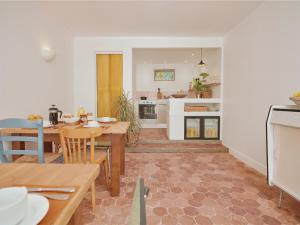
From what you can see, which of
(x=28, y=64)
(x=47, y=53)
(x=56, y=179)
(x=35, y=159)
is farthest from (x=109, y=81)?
(x=56, y=179)

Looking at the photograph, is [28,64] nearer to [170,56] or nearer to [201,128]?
[201,128]

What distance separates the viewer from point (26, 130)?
195cm

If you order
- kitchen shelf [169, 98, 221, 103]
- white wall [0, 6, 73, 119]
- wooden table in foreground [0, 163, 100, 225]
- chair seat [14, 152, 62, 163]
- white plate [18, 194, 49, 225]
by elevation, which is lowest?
chair seat [14, 152, 62, 163]

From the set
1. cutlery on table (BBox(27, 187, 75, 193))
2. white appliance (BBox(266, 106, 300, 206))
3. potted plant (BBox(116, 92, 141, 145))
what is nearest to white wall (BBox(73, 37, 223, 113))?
potted plant (BBox(116, 92, 141, 145))

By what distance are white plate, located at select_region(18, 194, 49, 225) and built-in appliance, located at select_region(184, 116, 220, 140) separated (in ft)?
12.7

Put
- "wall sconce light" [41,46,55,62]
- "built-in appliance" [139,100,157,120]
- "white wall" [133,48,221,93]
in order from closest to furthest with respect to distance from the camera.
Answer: "wall sconce light" [41,46,55,62], "built-in appliance" [139,100,157,120], "white wall" [133,48,221,93]

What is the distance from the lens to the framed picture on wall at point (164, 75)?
6605mm

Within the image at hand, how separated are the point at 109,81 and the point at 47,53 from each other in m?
1.62

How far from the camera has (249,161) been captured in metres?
3.02

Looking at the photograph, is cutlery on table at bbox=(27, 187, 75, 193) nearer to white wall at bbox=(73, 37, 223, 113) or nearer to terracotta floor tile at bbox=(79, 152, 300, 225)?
terracotta floor tile at bbox=(79, 152, 300, 225)

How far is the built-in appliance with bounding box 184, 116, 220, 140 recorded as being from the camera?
4281 millimetres

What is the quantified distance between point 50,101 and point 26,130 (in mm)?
1419

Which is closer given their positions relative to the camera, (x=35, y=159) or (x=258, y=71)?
(x=35, y=159)

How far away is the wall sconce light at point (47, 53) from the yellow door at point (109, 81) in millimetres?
1341
